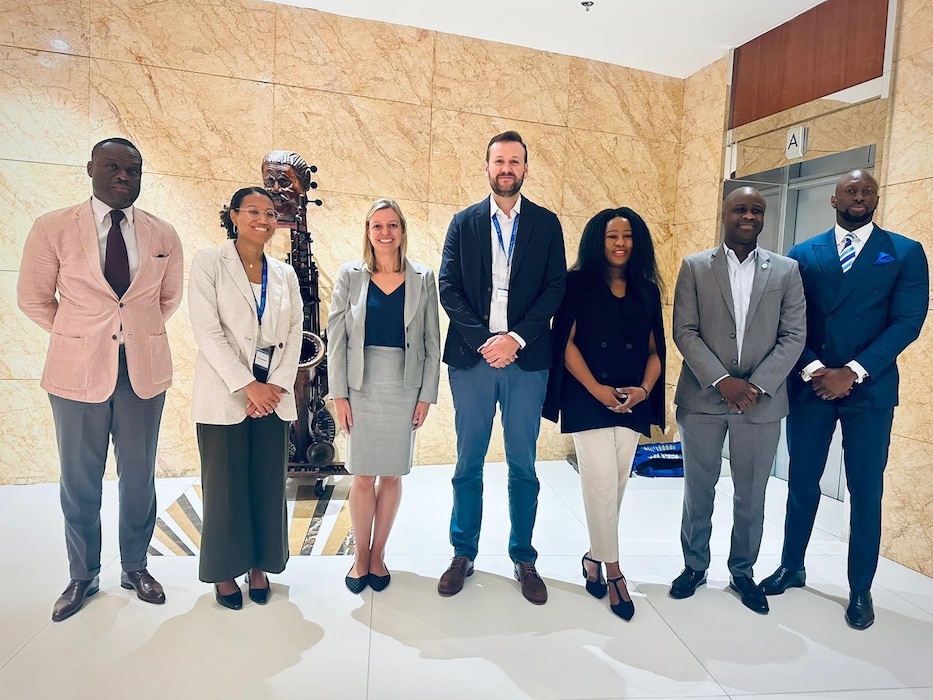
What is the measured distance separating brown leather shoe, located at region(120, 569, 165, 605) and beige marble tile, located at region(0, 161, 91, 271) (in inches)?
94.5

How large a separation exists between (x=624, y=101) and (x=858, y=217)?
277 cm

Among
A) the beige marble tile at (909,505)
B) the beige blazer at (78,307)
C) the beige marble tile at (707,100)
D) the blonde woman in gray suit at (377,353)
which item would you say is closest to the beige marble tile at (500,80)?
the beige marble tile at (707,100)

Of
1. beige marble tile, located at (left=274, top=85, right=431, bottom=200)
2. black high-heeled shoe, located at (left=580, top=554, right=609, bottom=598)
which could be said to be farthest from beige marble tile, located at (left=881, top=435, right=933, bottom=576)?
beige marble tile, located at (left=274, top=85, right=431, bottom=200)

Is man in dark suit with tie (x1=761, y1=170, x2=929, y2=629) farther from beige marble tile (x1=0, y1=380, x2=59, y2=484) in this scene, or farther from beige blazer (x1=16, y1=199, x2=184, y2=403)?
beige marble tile (x1=0, y1=380, x2=59, y2=484)

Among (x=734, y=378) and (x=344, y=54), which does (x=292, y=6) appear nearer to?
(x=344, y=54)

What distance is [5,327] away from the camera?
3.82 m

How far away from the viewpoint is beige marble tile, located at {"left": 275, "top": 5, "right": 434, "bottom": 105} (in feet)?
13.6

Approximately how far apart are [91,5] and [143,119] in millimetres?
731

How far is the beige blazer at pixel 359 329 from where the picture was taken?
2539 mm

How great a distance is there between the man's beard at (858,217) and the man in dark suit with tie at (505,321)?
1244 millimetres

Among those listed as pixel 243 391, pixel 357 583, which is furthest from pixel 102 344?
pixel 357 583

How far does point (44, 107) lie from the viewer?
3.75m

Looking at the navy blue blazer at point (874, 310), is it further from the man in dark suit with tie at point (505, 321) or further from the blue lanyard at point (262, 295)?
the blue lanyard at point (262, 295)

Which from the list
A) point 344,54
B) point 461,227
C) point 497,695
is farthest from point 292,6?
point 497,695
